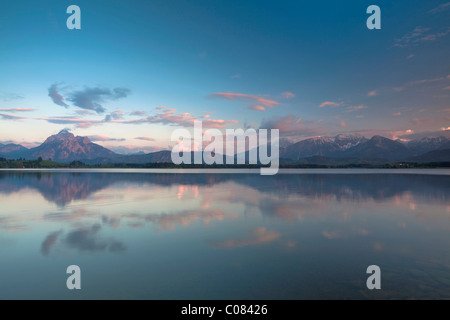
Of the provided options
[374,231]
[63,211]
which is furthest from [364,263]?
[63,211]

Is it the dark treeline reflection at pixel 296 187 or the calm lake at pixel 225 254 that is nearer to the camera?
the calm lake at pixel 225 254

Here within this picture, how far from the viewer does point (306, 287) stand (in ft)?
29.9

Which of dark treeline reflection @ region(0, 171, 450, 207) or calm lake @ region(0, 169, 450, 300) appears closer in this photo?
calm lake @ region(0, 169, 450, 300)

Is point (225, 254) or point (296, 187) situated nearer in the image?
point (225, 254)

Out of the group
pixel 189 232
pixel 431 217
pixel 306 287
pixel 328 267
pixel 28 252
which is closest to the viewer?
pixel 306 287

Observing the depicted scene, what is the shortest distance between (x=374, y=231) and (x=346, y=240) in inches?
140

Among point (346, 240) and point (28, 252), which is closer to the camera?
point (28, 252)

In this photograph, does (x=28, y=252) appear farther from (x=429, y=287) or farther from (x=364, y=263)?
(x=429, y=287)

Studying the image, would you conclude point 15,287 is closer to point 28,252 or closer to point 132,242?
point 28,252

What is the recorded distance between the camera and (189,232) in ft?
55.5

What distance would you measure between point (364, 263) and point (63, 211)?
2520 cm

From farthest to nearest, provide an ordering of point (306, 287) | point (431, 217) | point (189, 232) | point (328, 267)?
point (431, 217), point (189, 232), point (328, 267), point (306, 287)

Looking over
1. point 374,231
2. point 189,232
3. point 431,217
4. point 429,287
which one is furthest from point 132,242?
point 431,217
